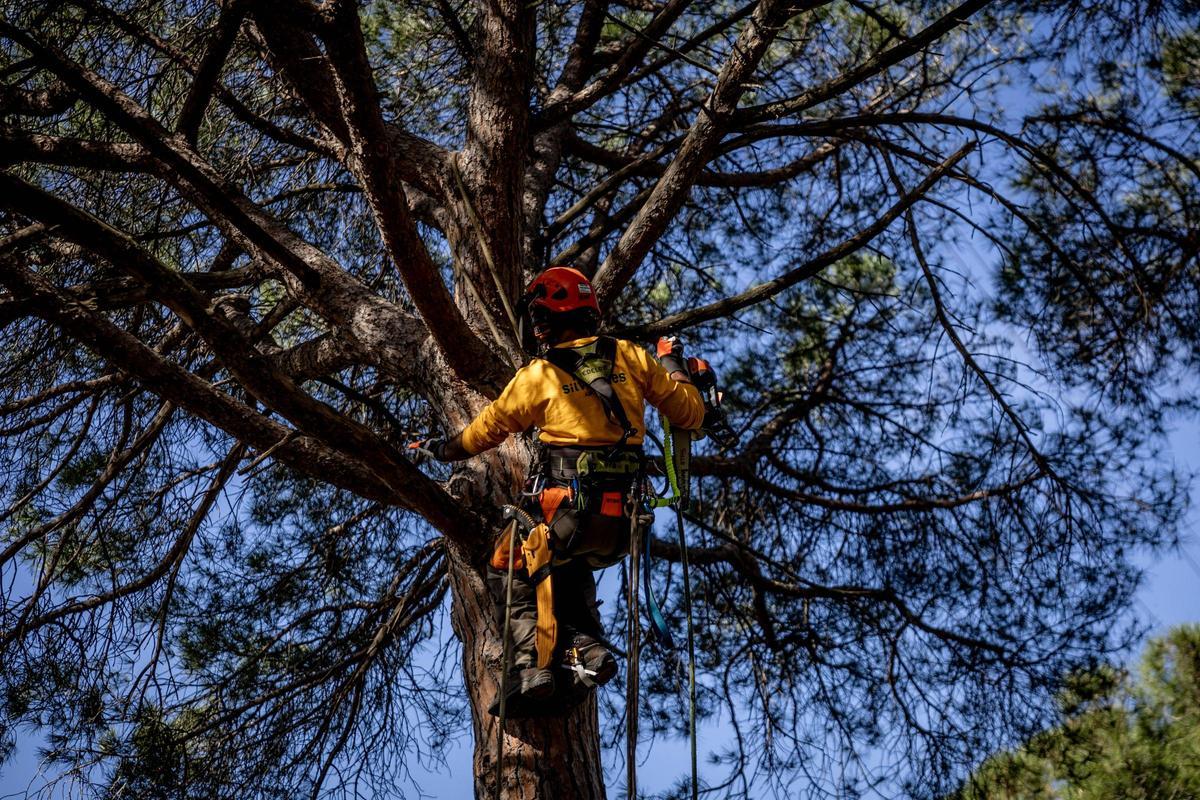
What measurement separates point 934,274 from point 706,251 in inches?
70.5

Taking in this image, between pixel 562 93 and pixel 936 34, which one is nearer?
pixel 936 34

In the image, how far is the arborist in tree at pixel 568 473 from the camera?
3330 millimetres

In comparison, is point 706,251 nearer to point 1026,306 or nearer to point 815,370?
point 815,370

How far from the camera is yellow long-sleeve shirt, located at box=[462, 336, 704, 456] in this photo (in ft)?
11.2

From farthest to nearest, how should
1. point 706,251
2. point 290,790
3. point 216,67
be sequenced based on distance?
point 706,251 → point 290,790 → point 216,67

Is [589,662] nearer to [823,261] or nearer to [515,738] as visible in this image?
[515,738]

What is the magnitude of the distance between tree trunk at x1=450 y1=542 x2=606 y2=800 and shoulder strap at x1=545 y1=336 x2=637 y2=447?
2.30 ft

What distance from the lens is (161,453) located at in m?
5.43

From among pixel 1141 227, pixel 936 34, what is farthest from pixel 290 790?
pixel 1141 227

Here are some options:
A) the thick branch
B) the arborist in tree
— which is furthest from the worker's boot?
the thick branch

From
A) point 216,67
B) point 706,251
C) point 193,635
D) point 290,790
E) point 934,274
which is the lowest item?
point 290,790

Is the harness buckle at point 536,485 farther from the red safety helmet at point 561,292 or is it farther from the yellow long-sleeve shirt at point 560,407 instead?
the red safety helmet at point 561,292

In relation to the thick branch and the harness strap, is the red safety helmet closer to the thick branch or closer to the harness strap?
the harness strap

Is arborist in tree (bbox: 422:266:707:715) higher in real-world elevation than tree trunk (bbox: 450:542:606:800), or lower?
higher
